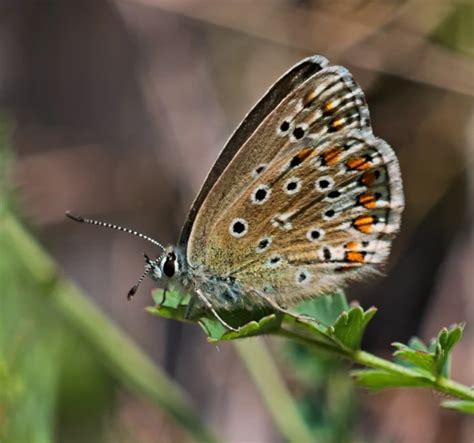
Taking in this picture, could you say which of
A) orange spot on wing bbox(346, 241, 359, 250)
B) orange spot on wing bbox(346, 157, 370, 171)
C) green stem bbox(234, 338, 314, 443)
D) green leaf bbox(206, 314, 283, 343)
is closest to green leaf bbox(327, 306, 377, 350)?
green leaf bbox(206, 314, 283, 343)

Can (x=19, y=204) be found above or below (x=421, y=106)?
below

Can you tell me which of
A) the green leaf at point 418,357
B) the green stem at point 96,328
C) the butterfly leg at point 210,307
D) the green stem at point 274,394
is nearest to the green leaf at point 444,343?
the green leaf at point 418,357

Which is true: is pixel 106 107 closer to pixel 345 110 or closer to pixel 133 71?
pixel 133 71

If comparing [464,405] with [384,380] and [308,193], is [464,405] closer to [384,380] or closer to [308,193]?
[384,380]

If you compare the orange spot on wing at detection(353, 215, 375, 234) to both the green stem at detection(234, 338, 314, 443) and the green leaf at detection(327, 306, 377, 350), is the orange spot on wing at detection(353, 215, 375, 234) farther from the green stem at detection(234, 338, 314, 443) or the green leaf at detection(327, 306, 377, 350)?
the green stem at detection(234, 338, 314, 443)

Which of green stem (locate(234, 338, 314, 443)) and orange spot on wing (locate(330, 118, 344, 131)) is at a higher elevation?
orange spot on wing (locate(330, 118, 344, 131))

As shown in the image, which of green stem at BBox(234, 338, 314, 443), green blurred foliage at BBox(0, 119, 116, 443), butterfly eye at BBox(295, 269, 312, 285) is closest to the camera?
butterfly eye at BBox(295, 269, 312, 285)

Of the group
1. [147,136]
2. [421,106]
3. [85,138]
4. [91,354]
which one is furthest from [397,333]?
[85,138]
